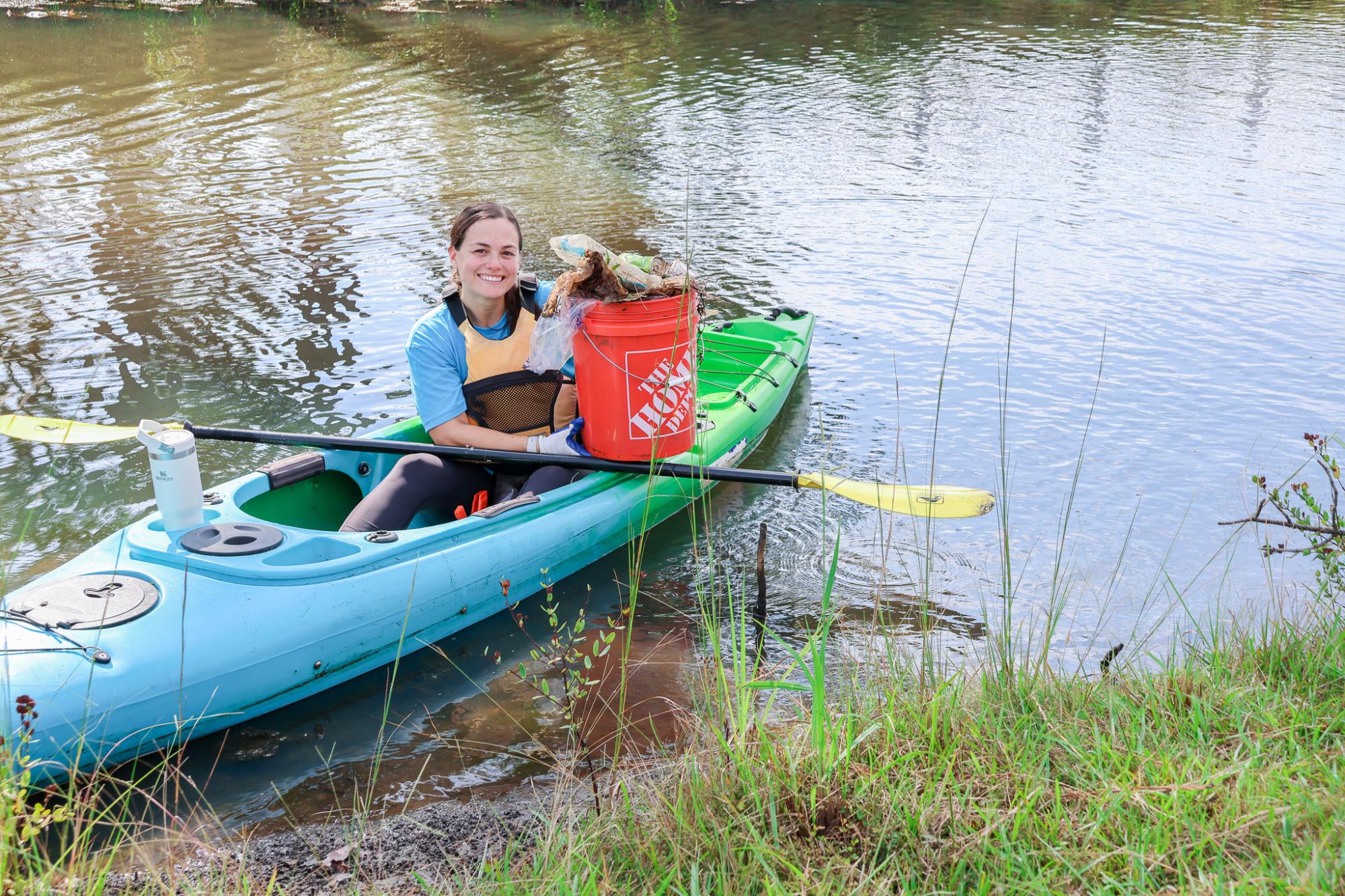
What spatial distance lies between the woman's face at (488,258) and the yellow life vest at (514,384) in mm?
113

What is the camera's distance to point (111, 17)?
1828 centimetres

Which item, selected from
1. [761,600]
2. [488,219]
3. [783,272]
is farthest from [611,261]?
[783,272]

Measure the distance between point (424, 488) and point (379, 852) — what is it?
1.64m

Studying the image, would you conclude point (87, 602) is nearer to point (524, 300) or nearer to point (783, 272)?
point (524, 300)

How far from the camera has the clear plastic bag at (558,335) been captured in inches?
145

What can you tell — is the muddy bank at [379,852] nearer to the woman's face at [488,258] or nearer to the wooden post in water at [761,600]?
the wooden post in water at [761,600]

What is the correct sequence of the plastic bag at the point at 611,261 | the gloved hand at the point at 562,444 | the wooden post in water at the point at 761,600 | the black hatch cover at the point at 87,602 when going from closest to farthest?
1. the black hatch cover at the point at 87,602
2. the wooden post in water at the point at 761,600
3. the plastic bag at the point at 611,261
4. the gloved hand at the point at 562,444

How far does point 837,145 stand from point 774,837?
9104 mm

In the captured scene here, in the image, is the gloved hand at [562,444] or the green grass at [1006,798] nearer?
the green grass at [1006,798]

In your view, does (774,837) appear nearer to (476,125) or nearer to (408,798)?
(408,798)

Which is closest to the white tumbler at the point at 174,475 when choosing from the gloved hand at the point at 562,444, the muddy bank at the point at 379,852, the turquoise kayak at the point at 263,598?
the turquoise kayak at the point at 263,598

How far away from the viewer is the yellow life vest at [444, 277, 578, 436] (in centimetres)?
394

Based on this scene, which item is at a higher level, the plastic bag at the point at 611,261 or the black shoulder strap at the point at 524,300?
the plastic bag at the point at 611,261

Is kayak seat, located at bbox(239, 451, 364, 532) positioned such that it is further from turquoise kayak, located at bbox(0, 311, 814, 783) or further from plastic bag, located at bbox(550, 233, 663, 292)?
plastic bag, located at bbox(550, 233, 663, 292)
